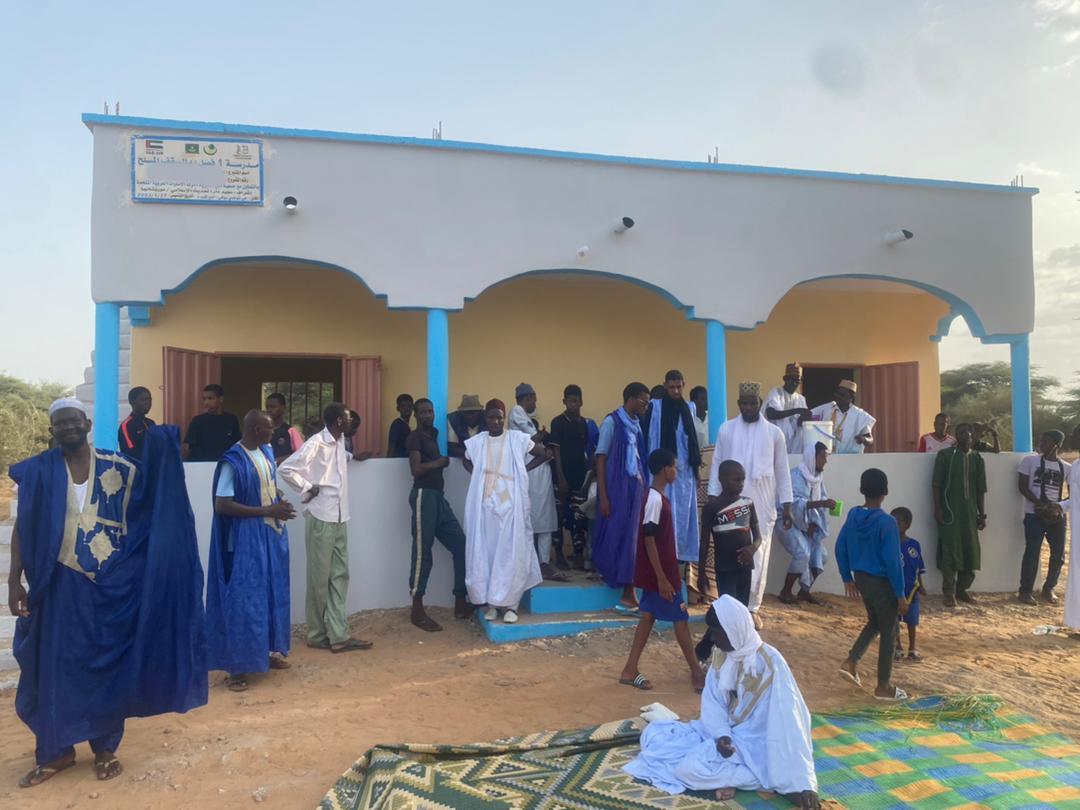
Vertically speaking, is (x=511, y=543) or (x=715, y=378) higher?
(x=715, y=378)

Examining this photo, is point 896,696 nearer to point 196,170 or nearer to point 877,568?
point 877,568

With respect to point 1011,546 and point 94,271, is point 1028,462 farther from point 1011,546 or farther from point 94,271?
point 94,271

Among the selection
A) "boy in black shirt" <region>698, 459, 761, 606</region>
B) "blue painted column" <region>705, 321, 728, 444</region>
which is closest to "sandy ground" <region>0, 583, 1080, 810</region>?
"boy in black shirt" <region>698, 459, 761, 606</region>

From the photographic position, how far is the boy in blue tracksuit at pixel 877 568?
16.0 ft

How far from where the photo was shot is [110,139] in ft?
22.2

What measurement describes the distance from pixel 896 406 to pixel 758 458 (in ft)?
17.7

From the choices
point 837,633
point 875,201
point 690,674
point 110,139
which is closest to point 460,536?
point 690,674

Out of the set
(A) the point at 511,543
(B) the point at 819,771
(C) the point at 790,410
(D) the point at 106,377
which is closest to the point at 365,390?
(D) the point at 106,377

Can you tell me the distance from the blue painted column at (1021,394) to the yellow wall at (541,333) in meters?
1.68

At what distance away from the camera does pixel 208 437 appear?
24.5 ft

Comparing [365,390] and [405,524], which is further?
[365,390]

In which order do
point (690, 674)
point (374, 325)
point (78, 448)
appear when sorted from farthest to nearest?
point (374, 325) < point (690, 674) < point (78, 448)

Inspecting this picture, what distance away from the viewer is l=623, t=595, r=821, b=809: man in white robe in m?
3.51

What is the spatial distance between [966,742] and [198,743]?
13.4 feet
